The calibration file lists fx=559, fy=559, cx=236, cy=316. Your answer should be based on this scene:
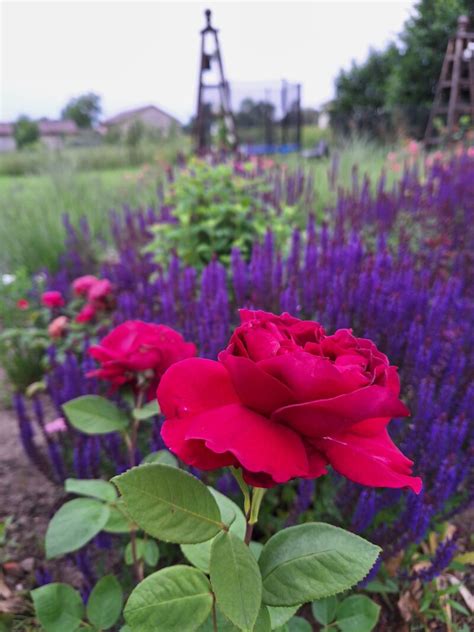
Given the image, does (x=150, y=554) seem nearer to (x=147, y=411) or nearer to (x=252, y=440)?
(x=147, y=411)

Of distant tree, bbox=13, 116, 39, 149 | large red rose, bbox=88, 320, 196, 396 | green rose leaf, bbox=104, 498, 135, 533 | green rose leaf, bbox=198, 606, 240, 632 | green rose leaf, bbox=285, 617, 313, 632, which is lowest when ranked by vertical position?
green rose leaf, bbox=285, 617, 313, 632

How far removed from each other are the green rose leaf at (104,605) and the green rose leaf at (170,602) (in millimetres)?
346

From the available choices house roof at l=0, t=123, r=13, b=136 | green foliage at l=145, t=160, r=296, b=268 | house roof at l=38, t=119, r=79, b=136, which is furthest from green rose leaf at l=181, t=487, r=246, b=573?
house roof at l=0, t=123, r=13, b=136

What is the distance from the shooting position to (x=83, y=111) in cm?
5434

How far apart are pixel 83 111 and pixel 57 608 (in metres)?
59.0

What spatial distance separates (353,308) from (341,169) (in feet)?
16.4

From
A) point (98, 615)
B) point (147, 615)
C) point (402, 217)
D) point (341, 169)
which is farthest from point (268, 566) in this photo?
point (341, 169)

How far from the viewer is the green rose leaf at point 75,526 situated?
3.05 feet

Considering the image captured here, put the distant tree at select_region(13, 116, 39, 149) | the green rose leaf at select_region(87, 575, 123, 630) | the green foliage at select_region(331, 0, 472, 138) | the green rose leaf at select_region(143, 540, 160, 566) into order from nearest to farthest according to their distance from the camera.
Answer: the green rose leaf at select_region(87, 575, 123, 630)
the green rose leaf at select_region(143, 540, 160, 566)
the green foliage at select_region(331, 0, 472, 138)
the distant tree at select_region(13, 116, 39, 149)

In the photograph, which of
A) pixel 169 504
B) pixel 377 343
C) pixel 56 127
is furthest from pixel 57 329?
pixel 56 127

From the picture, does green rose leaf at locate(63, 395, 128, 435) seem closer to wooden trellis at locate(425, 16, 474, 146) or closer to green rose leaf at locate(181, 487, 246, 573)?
green rose leaf at locate(181, 487, 246, 573)

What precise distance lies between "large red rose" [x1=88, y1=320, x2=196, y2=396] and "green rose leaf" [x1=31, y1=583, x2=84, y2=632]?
347 mm

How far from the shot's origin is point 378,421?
0.54 metres

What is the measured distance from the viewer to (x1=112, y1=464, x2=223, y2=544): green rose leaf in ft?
1.66
